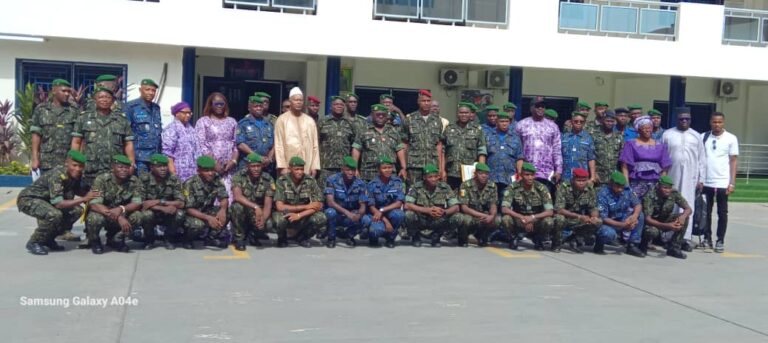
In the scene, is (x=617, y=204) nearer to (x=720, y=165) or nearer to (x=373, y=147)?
(x=720, y=165)

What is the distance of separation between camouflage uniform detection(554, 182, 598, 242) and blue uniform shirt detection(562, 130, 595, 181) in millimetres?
678

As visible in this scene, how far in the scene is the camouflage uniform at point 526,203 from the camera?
916cm

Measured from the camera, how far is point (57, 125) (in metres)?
8.61

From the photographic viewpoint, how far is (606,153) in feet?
33.0

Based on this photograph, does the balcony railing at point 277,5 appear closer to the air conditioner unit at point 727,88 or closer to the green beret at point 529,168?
the green beret at point 529,168

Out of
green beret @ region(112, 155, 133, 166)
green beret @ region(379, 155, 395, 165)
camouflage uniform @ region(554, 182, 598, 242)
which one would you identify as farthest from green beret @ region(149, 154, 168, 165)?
camouflage uniform @ region(554, 182, 598, 242)

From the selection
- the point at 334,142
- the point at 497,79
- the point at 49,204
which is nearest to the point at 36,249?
the point at 49,204

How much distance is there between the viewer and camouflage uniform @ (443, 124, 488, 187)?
9703mm

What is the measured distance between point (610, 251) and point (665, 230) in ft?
2.38

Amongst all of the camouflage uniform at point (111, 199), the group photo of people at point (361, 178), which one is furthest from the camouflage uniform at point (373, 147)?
the camouflage uniform at point (111, 199)

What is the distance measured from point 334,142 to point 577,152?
A: 3.13m

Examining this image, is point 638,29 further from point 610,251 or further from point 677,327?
point 677,327

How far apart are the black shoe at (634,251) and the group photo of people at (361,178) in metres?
0.03

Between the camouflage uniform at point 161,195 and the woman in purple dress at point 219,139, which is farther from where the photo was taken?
the woman in purple dress at point 219,139
